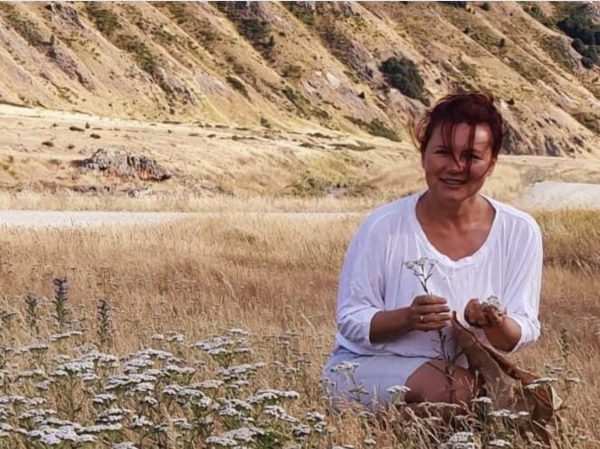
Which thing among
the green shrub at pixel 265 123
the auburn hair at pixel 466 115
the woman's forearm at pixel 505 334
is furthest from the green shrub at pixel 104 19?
the woman's forearm at pixel 505 334

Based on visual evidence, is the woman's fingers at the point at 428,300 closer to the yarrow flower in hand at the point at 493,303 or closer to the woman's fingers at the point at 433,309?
the woman's fingers at the point at 433,309

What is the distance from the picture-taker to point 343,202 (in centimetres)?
2466

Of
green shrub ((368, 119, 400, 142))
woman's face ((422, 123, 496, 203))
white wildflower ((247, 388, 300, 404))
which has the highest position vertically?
woman's face ((422, 123, 496, 203))

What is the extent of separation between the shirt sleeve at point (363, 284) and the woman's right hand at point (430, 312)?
361 mm

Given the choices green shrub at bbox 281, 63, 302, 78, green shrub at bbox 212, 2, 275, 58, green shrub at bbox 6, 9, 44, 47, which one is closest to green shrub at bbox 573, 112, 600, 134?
green shrub at bbox 281, 63, 302, 78

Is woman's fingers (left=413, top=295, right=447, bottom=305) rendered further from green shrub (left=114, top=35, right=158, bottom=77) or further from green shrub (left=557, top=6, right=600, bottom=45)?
green shrub (left=557, top=6, right=600, bottom=45)

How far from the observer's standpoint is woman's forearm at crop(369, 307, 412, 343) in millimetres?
3859

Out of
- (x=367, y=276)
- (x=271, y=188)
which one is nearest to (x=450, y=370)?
(x=367, y=276)

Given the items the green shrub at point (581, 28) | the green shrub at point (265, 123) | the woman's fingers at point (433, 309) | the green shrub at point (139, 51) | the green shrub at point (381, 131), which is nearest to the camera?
the woman's fingers at point (433, 309)

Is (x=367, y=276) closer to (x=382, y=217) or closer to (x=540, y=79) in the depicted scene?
(x=382, y=217)

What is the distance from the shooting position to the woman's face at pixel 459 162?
3951mm

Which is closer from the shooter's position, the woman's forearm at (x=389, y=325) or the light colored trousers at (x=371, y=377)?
the woman's forearm at (x=389, y=325)

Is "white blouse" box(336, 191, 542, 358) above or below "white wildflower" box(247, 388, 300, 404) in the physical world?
above

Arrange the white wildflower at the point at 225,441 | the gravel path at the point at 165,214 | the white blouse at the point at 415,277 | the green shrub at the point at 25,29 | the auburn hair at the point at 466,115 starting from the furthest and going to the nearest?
1. the green shrub at the point at 25,29
2. the gravel path at the point at 165,214
3. the white blouse at the point at 415,277
4. the auburn hair at the point at 466,115
5. the white wildflower at the point at 225,441
